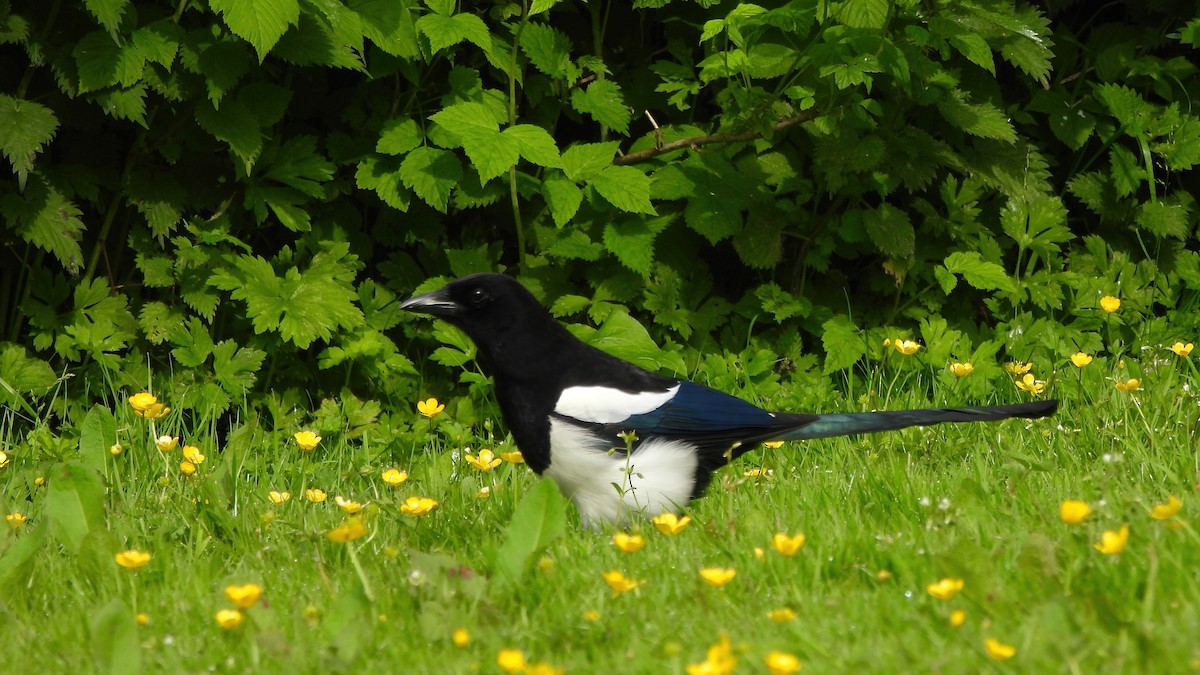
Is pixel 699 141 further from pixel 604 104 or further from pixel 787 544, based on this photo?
pixel 787 544

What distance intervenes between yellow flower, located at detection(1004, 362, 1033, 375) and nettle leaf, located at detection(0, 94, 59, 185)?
309cm

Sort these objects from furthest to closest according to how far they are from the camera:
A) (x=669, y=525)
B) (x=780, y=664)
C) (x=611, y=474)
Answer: (x=611, y=474) < (x=669, y=525) < (x=780, y=664)

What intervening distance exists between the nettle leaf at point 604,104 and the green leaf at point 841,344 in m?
1.03

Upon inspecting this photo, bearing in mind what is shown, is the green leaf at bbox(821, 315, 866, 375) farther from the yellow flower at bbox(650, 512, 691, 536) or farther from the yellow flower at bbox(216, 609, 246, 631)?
the yellow flower at bbox(216, 609, 246, 631)

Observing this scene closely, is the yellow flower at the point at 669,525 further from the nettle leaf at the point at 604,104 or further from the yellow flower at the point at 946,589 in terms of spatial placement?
the nettle leaf at the point at 604,104

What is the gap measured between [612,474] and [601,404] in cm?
18

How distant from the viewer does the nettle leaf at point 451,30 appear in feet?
13.3

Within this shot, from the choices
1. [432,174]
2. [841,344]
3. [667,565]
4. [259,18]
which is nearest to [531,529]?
[667,565]

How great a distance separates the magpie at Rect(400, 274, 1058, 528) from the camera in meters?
3.32

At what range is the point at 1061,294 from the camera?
4.91 metres

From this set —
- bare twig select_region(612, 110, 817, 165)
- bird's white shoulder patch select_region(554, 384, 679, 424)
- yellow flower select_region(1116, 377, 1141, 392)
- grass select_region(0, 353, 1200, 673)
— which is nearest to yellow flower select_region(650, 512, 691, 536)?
grass select_region(0, 353, 1200, 673)

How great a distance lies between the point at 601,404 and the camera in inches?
132

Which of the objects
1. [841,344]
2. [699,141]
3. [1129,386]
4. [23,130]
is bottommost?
[841,344]

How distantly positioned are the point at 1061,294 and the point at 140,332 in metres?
3.31
